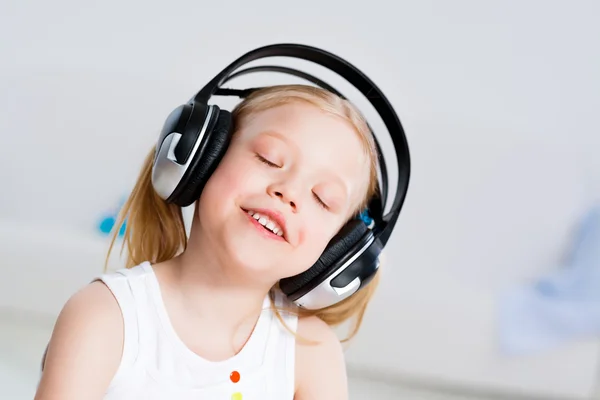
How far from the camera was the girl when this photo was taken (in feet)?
3.30

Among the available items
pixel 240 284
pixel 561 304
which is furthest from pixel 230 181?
pixel 561 304

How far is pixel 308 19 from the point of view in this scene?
1.78 metres

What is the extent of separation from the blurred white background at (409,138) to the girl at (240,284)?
644 mm

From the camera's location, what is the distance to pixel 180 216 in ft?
4.04

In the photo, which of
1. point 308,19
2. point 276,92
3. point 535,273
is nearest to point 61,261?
point 308,19

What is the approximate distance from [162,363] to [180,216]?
A: 0.87 feet

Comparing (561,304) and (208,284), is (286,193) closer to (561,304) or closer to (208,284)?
(208,284)

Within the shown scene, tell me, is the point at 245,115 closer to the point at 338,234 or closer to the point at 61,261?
the point at 338,234

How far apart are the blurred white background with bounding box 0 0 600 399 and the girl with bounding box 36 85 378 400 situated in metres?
0.64

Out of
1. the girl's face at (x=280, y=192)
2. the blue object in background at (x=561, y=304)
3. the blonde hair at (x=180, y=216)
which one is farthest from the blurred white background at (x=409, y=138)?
the girl's face at (x=280, y=192)

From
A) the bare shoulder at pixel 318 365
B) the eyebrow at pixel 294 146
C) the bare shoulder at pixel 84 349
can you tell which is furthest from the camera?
the bare shoulder at pixel 318 365

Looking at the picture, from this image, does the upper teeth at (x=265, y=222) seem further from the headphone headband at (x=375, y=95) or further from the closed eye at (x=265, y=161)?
the headphone headband at (x=375, y=95)

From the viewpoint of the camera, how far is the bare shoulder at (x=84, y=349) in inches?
37.1

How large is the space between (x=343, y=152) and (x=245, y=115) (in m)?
0.16
